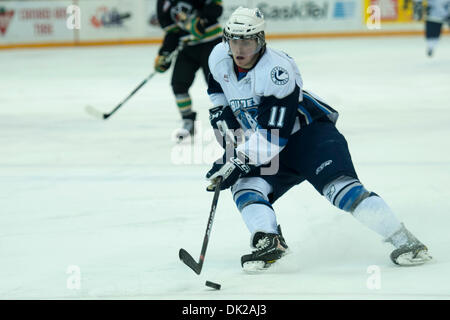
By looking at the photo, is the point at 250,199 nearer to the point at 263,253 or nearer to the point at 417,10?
the point at 263,253

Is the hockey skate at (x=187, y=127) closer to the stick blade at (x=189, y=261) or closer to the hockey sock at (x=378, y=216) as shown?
the stick blade at (x=189, y=261)

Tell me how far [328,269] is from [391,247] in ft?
1.12

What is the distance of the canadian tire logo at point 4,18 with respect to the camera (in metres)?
11.9

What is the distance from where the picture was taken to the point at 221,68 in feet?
9.36

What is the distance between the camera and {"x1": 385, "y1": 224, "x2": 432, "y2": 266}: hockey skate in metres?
2.68

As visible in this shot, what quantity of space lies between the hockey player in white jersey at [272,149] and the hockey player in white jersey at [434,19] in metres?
6.88

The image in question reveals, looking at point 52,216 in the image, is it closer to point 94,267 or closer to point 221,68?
point 94,267

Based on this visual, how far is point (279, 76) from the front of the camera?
8.76 feet

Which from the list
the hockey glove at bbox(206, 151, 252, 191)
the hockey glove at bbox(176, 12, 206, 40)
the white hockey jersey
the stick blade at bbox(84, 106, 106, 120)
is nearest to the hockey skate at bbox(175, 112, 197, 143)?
the hockey glove at bbox(176, 12, 206, 40)

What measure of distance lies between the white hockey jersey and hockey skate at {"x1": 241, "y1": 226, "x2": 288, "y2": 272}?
0.77ft

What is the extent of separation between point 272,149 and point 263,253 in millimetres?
324

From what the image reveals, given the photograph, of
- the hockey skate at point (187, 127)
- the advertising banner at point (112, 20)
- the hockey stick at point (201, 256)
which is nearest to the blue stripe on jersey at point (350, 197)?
the hockey stick at point (201, 256)

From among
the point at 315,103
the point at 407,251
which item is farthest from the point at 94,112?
the point at 407,251

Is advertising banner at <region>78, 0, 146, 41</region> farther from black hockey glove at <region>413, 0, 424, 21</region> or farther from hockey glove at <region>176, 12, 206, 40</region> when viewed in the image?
hockey glove at <region>176, 12, 206, 40</region>
